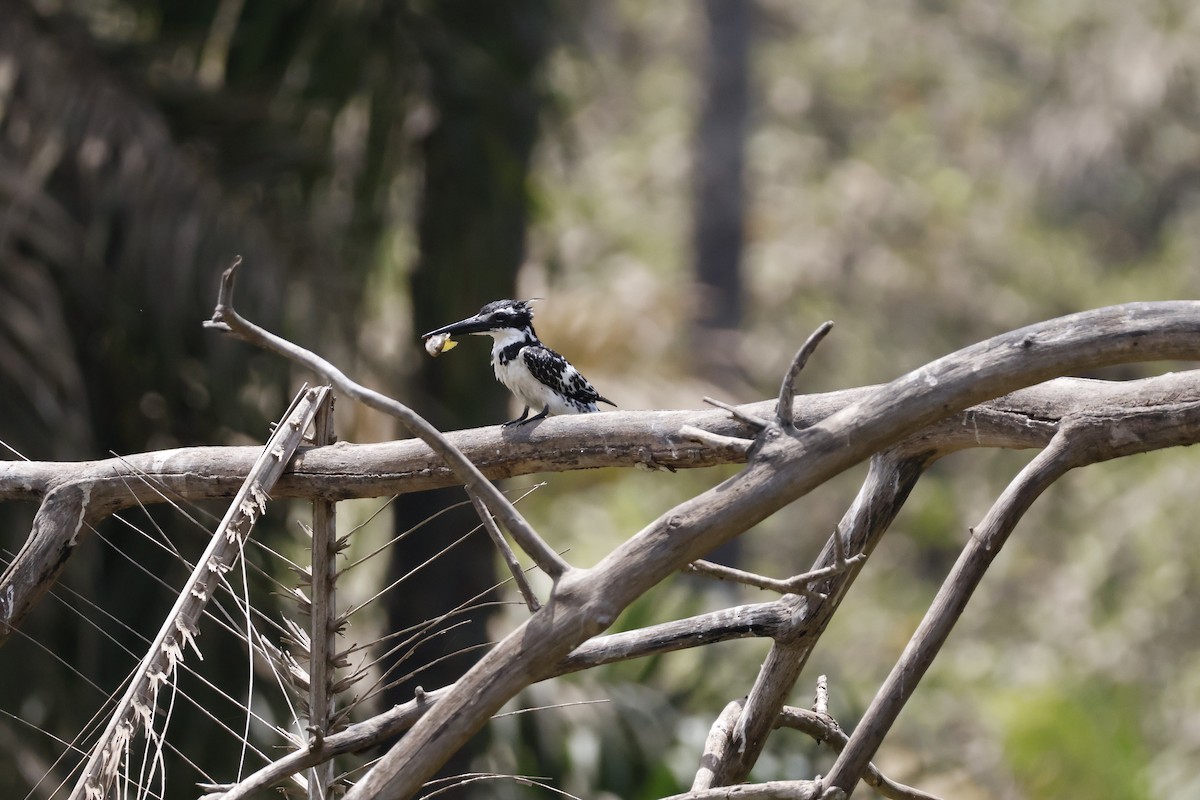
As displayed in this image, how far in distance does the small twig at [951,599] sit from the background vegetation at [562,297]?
376 cm

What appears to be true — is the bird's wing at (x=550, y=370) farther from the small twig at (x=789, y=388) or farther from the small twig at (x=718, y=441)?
the small twig at (x=789, y=388)

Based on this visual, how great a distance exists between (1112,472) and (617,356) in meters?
8.50

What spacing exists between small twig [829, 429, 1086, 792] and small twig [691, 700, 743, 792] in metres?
0.32

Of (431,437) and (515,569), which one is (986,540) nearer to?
(515,569)

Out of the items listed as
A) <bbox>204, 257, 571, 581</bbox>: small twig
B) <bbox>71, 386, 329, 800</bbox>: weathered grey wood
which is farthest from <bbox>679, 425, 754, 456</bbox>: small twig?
<bbox>71, 386, 329, 800</bbox>: weathered grey wood

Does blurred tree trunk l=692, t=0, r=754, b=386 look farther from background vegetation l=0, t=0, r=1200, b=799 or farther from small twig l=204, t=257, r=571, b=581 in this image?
small twig l=204, t=257, r=571, b=581

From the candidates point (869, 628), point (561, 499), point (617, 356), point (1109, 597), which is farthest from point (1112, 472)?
point (617, 356)

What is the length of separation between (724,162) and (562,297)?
24.7ft

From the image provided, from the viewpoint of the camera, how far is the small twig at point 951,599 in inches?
101

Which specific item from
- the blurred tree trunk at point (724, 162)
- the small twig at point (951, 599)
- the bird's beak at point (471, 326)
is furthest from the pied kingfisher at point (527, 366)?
the blurred tree trunk at point (724, 162)

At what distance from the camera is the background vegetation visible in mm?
5758

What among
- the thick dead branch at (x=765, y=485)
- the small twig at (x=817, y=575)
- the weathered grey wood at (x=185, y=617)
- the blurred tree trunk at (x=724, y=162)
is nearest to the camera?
the thick dead branch at (x=765, y=485)

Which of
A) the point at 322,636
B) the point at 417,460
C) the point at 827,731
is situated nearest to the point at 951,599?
the point at 827,731

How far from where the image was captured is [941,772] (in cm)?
820
